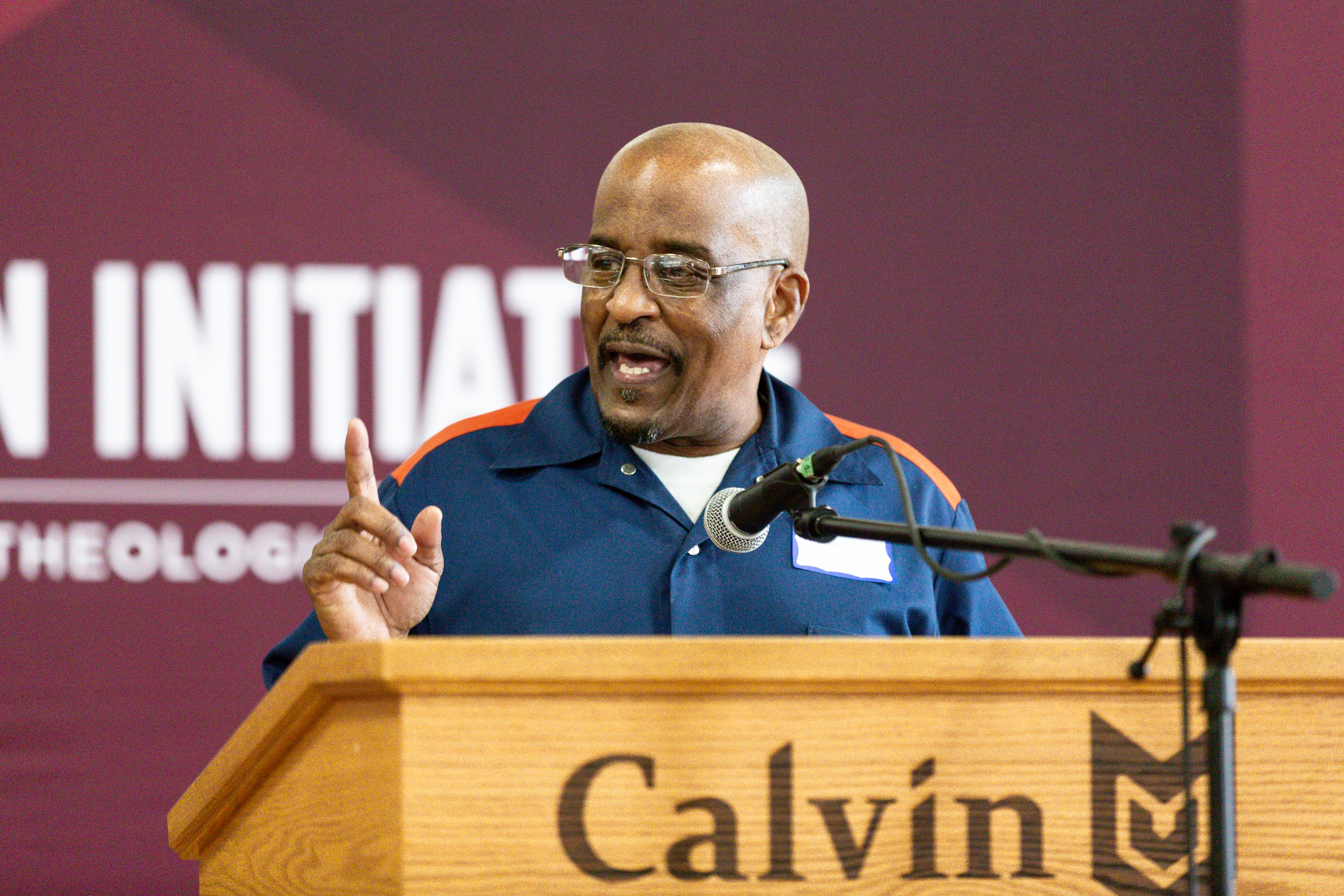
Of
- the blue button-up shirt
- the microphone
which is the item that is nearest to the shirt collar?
the blue button-up shirt

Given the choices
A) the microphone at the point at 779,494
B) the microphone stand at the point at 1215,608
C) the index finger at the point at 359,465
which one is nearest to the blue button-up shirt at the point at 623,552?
the index finger at the point at 359,465

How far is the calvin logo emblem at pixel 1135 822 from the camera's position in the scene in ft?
3.54

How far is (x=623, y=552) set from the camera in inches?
75.3

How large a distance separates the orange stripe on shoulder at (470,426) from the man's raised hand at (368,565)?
17.5 inches

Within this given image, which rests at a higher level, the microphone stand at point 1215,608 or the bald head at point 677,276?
the bald head at point 677,276

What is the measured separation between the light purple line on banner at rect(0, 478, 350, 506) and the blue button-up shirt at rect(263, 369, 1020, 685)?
0.68 m

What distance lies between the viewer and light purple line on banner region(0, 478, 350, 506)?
2.64 m

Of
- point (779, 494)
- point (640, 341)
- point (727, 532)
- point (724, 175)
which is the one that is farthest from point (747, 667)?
point (724, 175)

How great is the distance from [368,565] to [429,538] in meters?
0.09

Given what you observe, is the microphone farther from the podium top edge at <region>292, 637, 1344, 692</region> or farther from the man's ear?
the man's ear

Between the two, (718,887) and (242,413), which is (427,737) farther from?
(242,413)

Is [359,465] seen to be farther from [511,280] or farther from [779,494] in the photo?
[511,280]

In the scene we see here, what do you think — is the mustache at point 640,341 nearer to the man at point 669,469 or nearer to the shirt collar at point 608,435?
the man at point 669,469

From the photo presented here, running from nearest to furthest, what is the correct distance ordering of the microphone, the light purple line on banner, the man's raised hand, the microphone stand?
the microphone stand < the microphone < the man's raised hand < the light purple line on banner
